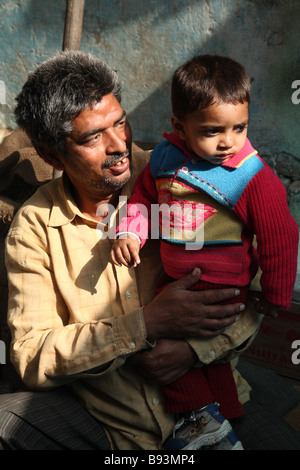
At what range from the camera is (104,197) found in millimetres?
2105

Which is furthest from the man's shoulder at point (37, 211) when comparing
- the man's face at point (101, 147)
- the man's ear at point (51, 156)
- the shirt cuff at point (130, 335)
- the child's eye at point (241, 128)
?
the child's eye at point (241, 128)

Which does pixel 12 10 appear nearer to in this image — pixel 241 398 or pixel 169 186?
pixel 169 186

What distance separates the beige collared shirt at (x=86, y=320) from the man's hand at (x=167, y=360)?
0.05 m

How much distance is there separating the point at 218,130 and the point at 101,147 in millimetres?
510

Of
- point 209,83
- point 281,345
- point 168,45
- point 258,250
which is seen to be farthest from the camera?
Answer: point 168,45

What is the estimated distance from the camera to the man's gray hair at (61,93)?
1.89m

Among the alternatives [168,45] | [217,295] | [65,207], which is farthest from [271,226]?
[168,45]

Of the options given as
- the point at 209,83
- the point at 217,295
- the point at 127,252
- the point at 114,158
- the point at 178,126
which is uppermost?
the point at 209,83

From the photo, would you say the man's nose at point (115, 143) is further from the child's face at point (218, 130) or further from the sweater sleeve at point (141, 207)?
the child's face at point (218, 130)

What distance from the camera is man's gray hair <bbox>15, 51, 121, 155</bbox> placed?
6.21 ft

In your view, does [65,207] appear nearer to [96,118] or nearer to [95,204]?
[95,204]

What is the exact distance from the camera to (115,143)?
6.30ft

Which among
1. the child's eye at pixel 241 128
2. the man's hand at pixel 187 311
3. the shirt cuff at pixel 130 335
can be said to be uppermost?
the child's eye at pixel 241 128

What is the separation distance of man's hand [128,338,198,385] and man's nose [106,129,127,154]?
0.74 meters
